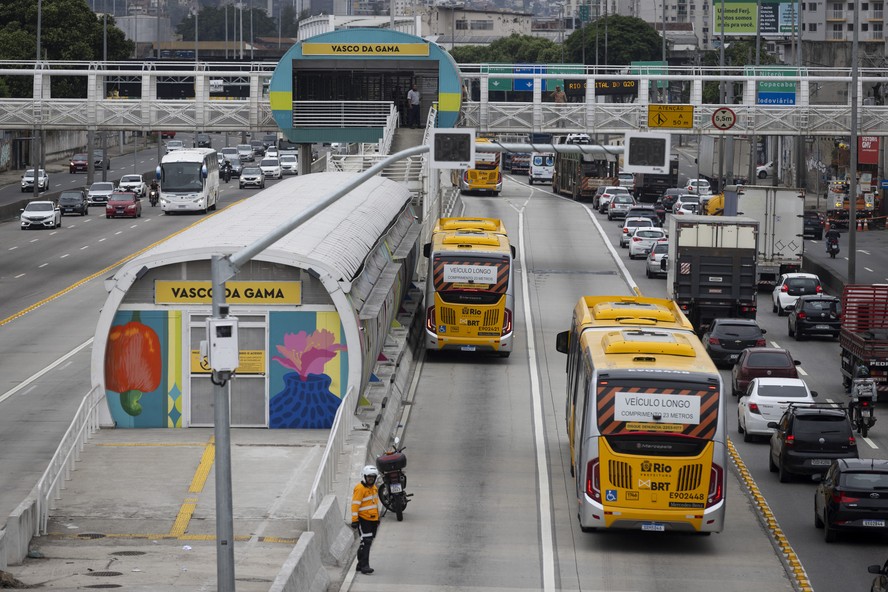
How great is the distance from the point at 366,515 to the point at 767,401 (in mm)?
14016

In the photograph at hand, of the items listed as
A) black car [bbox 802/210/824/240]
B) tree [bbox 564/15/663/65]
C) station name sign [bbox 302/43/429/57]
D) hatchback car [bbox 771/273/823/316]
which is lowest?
hatchback car [bbox 771/273/823/316]

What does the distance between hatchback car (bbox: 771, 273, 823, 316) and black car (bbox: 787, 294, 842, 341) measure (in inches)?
150

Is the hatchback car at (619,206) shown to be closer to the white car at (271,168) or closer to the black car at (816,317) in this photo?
the black car at (816,317)

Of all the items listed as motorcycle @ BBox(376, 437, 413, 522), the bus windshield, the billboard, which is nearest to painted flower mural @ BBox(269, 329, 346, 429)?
motorcycle @ BBox(376, 437, 413, 522)

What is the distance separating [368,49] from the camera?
65688 millimetres

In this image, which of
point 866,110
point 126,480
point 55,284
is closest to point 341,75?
point 55,284

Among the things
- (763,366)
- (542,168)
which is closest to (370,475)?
(763,366)

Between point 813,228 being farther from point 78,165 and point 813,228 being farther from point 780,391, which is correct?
point 78,165

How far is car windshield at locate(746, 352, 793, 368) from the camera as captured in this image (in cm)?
3762

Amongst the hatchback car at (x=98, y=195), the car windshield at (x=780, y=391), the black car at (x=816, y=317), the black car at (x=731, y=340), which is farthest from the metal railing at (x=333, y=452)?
the hatchback car at (x=98, y=195)

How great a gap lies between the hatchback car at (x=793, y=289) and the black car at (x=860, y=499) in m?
27.6

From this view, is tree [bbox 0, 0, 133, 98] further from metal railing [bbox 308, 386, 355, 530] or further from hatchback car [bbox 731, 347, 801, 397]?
metal railing [bbox 308, 386, 355, 530]

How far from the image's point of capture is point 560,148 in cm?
2598

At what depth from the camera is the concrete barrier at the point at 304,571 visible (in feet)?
61.7
